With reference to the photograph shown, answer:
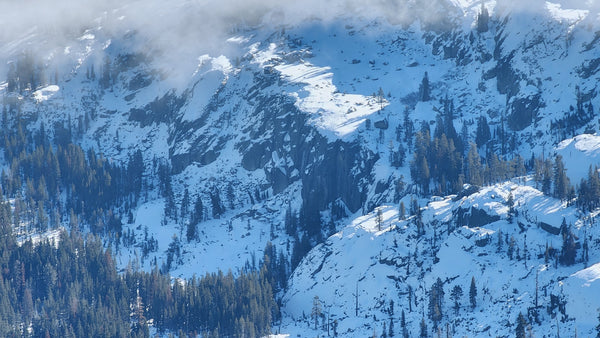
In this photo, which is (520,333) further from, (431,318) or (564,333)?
(431,318)

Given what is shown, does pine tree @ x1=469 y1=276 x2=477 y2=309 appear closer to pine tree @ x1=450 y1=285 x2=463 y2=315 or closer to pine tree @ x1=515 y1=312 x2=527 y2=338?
pine tree @ x1=450 y1=285 x2=463 y2=315

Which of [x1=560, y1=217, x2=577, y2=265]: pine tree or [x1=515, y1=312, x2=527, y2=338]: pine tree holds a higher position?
[x1=560, y1=217, x2=577, y2=265]: pine tree

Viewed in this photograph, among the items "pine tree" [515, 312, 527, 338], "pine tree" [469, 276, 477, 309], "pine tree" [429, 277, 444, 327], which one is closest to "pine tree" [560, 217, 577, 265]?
"pine tree" [469, 276, 477, 309]

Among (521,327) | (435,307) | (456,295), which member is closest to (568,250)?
(456,295)

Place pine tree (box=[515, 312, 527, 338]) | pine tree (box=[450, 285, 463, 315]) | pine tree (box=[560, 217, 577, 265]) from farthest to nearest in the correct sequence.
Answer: pine tree (box=[450, 285, 463, 315]) < pine tree (box=[560, 217, 577, 265]) < pine tree (box=[515, 312, 527, 338])

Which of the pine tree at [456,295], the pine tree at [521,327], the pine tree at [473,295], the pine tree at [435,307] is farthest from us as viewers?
the pine tree at [456,295]

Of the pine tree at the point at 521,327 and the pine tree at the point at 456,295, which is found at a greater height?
the pine tree at the point at 521,327

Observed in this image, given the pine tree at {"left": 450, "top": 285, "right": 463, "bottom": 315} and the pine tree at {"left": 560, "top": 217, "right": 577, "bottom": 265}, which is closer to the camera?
the pine tree at {"left": 560, "top": 217, "right": 577, "bottom": 265}

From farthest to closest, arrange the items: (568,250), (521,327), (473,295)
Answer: (473,295) → (568,250) → (521,327)

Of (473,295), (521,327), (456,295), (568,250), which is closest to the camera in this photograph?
(521,327)

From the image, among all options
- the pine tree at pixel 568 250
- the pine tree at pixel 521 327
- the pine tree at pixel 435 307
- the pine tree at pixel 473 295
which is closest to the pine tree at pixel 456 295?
the pine tree at pixel 435 307

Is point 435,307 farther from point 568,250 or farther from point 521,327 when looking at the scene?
point 568,250

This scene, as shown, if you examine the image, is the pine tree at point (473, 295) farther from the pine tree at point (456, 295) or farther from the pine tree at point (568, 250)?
the pine tree at point (568, 250)
